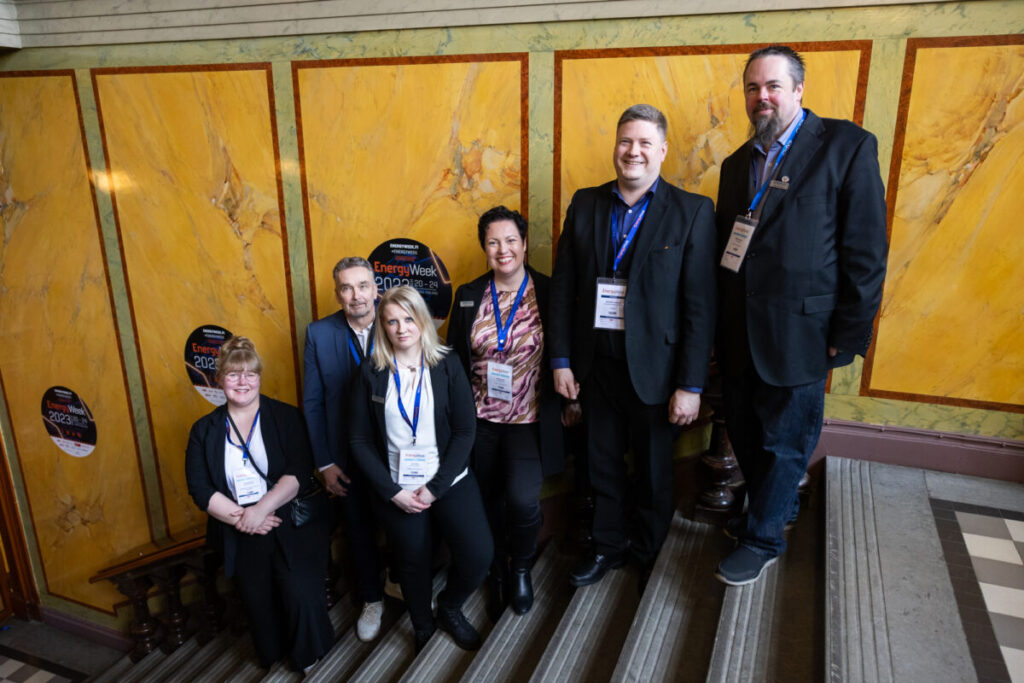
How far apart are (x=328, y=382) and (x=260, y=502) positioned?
1.81 ft

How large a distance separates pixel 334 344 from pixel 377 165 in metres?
1.03

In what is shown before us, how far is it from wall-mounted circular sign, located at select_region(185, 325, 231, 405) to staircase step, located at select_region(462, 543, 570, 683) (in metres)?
2.27

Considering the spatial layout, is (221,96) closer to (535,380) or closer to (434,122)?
(434,122)

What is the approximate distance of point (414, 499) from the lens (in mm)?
2367

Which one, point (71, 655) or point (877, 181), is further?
point (71, 655)

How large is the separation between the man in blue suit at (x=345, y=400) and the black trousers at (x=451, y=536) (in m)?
0.42

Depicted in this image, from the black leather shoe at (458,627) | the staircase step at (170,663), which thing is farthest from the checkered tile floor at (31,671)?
the black leather shoe at (458,627)

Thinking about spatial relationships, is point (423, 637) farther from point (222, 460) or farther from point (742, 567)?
point (742, 567)

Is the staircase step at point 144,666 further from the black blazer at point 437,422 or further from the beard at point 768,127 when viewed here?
the beard at point 768,127

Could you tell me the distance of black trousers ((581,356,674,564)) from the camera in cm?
225

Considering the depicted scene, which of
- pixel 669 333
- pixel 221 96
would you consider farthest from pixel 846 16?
pixel 221 96

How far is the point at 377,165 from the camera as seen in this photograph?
330cm

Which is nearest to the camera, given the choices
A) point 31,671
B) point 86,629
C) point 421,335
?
point 421,335

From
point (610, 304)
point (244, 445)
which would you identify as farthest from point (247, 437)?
point (610, 304)
